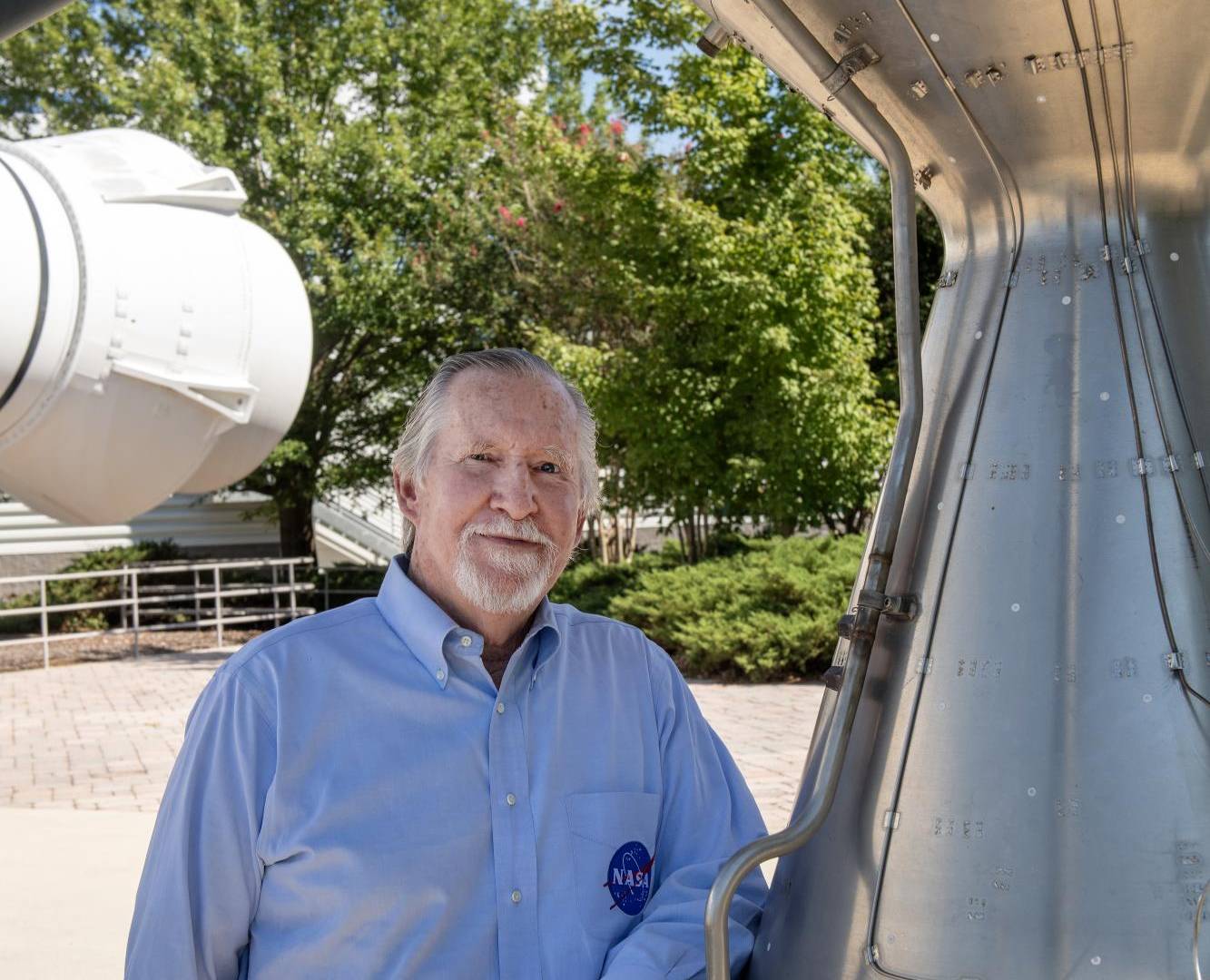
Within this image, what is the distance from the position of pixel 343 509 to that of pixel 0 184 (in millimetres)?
16110

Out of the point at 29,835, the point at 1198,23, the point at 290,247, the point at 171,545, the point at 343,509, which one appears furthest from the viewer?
the point at 343,509

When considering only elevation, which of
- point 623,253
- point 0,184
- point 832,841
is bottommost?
point 832,841

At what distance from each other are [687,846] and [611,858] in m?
0.16

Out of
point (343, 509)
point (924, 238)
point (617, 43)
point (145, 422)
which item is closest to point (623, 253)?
point (617, 43)

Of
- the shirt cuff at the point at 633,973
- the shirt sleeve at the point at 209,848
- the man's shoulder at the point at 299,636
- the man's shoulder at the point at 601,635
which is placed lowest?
the shirt cuff at the point at 633,973

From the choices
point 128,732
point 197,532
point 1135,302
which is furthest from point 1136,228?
point 197,532

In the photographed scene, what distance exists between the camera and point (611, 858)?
6.22ft

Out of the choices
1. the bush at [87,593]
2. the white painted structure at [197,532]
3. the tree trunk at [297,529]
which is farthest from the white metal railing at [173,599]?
the white painted structure at [197,532]

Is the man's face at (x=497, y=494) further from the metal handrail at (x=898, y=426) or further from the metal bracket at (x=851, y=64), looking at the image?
the metal bracket at (x=851, y=64)

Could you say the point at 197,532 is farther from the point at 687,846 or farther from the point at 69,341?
the point at 687,846

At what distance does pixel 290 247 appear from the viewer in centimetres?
1557

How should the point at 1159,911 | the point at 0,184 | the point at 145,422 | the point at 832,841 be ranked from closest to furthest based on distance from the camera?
the point at 1159,911
the point at 832,841
the point at 0,184
the point at 145,422

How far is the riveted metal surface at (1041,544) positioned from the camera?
1526 mm

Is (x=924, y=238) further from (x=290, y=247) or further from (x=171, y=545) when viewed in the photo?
(x=171, y=545)
